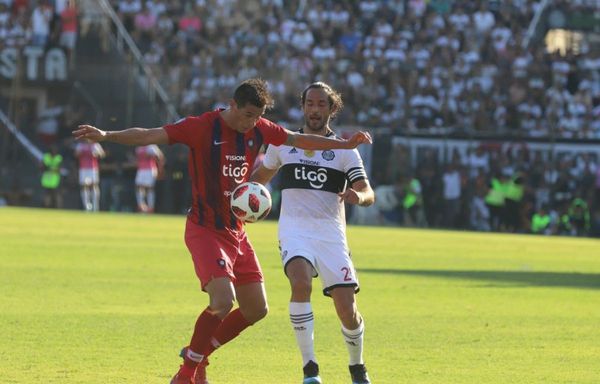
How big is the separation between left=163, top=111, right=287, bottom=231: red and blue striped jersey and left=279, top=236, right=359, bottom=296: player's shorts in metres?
0.63

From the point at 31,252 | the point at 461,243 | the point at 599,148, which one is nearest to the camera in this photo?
the point at 31,252

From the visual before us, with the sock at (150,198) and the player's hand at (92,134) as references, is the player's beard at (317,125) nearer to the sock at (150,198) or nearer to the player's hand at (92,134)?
the player's hand at (92,134)

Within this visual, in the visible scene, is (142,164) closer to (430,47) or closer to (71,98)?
(71,98)

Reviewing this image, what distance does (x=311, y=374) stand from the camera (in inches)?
391

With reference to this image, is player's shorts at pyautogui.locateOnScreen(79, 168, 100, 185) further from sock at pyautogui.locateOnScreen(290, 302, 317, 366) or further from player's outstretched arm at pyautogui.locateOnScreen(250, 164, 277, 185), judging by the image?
sock at pyautogui.locateOnScreen(290, 302, 317, 366)

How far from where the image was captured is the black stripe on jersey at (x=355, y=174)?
34.4 feet

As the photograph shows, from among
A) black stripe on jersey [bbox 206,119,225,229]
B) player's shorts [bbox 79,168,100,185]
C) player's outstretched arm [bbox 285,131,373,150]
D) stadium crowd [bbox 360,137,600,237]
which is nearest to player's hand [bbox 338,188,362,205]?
player's outstretched arm [bbox 285,131,373,150]

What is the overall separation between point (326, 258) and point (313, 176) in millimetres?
641

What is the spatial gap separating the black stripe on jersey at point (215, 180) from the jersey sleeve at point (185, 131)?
127 mm

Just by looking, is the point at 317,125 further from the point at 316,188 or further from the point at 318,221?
the point at 318,221

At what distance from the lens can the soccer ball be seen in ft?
31.9

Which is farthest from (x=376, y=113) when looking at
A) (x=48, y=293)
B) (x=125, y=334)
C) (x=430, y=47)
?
(x=125, y=334)

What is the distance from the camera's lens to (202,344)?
966 centimetres

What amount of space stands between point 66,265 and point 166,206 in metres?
20.8
